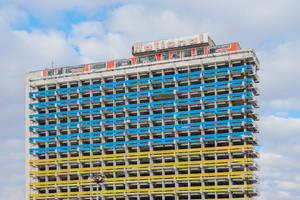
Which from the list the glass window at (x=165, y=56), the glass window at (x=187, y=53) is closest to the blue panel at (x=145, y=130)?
the glass window at (x=187, y=53)

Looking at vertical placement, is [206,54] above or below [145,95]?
above

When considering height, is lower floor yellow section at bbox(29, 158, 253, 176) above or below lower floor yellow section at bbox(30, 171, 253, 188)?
above

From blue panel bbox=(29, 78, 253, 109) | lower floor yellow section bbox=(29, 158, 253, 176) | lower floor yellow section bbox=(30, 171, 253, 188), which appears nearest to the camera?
lower floor yellow section bbox=(30, 171, 253, 188)

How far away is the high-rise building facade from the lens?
15825 cm

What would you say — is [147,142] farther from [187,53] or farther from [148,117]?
[187,53]

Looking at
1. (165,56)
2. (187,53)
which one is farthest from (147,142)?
(187,53)

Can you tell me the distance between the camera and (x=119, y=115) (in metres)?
174

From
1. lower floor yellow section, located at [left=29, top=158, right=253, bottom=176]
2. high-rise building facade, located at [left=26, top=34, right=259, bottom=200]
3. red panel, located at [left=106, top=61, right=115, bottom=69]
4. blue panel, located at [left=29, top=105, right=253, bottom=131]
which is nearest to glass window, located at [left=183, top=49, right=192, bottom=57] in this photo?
high-rise building facade, located at [left=26, top=34, right=259, bottom=200]

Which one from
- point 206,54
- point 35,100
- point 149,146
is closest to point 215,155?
point 149,146

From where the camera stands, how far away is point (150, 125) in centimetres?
16712

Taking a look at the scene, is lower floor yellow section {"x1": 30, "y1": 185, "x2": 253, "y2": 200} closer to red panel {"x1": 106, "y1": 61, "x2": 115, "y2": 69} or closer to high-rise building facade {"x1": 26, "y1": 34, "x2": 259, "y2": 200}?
high-rise building facade {"x1": 26, "y1": 34, "x2": 259, "y2": 200}

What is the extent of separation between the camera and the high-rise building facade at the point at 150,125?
519ft

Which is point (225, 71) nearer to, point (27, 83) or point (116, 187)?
point (116, 187)

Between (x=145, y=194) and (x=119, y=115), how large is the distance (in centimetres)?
2885
